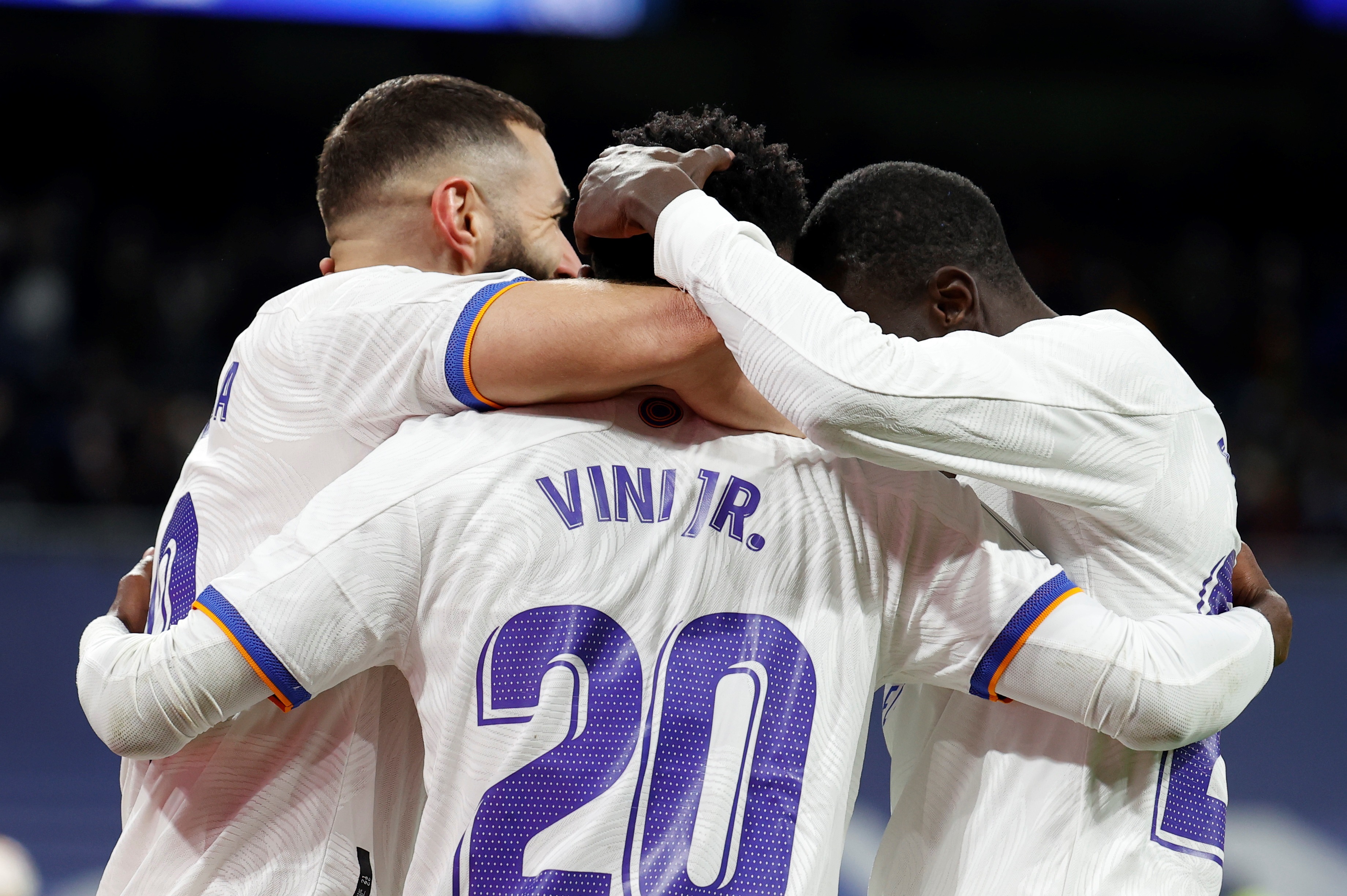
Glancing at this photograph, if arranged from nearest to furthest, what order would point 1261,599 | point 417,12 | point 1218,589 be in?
1. point 1218,589
2. point 1261,599
3. point 417,12

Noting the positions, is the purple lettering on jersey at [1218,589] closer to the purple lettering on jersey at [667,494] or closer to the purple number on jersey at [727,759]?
the purple number on jersey at [727,759]

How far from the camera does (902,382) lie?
1331 millimetres

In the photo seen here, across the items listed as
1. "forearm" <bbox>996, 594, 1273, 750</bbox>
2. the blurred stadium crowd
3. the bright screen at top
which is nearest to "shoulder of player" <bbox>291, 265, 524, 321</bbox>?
"forearm" <bbox>996, 594, 1273, 750</bbox>

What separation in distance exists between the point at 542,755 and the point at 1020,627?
544mm

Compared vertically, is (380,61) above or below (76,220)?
above

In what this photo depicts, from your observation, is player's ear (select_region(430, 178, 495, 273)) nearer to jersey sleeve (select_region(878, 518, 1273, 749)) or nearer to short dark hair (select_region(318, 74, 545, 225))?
short dark hair (select_region(318, 74, 545, 225))

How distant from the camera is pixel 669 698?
1.41 meters

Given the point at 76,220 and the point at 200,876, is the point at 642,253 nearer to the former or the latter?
the point at 200,876

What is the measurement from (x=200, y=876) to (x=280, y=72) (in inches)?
303

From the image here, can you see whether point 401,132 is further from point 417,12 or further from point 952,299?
point 417,12

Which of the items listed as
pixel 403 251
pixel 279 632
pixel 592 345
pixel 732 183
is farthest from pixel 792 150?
pixel 279 632

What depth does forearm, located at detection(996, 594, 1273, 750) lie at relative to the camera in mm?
1372

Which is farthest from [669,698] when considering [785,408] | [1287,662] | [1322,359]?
[1322,359]

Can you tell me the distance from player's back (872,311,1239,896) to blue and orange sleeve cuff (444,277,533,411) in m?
0.61
